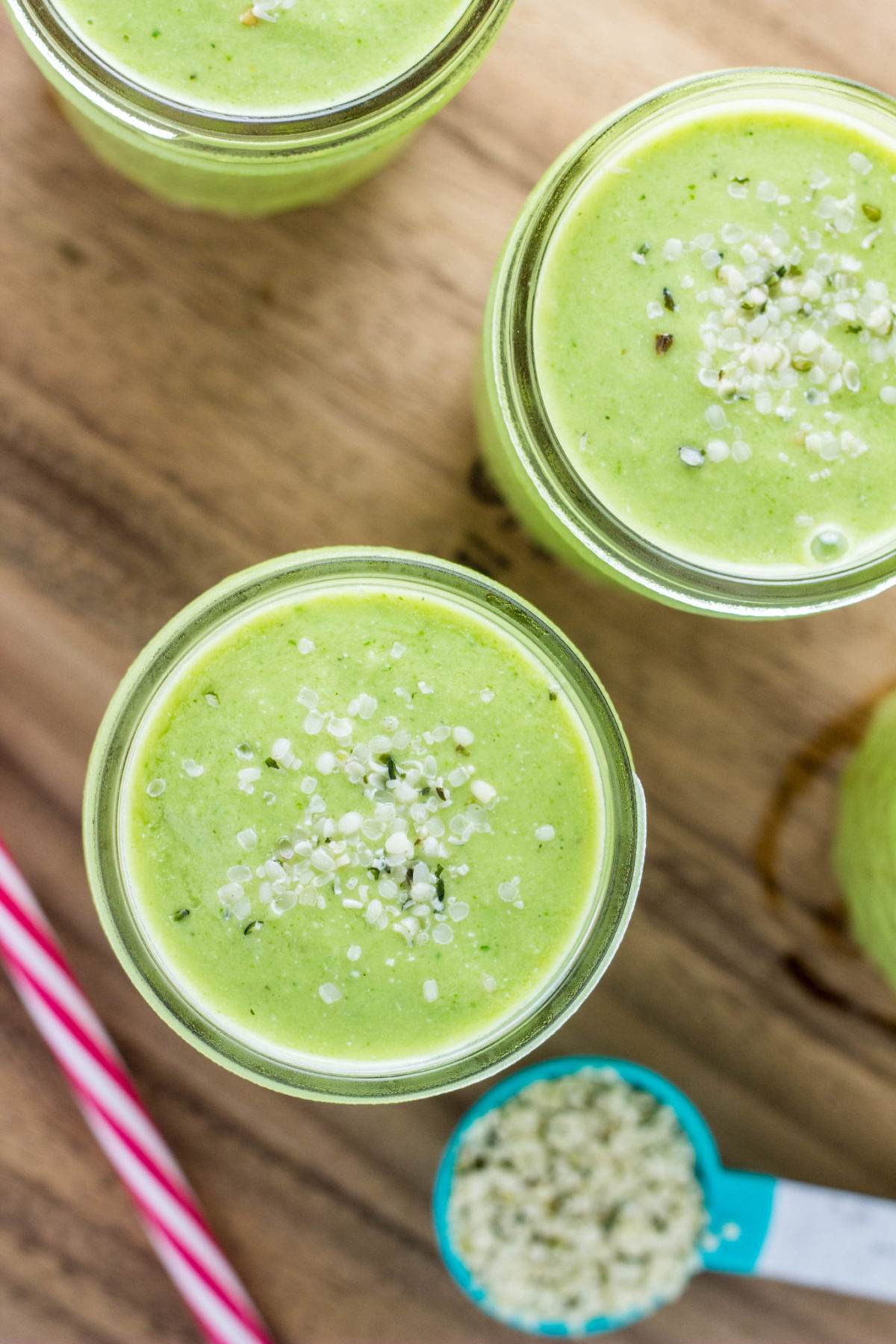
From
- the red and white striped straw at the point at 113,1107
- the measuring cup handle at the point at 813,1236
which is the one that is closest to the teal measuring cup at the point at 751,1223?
the measuring cup handle at the point at 813,1236

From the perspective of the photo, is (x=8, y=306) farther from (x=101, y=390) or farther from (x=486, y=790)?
(x=486, y=790)

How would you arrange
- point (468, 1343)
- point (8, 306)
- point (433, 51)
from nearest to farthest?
point (433, 51)
point (8, 306)
point (468, 1343)

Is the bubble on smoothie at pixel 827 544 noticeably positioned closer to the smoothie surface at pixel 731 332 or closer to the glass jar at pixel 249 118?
the smoothie surface at pixel 731 332

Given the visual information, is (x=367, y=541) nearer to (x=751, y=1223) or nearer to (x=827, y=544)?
(x=827, y=544)

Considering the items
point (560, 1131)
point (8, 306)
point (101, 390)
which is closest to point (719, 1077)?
point (560, 1131)

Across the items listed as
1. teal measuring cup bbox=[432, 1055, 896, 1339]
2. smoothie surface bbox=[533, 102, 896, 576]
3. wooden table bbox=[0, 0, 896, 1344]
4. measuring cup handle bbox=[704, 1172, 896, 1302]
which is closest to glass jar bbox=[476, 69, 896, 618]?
smoothie surface bbox=[533, 102, 896, 576]
